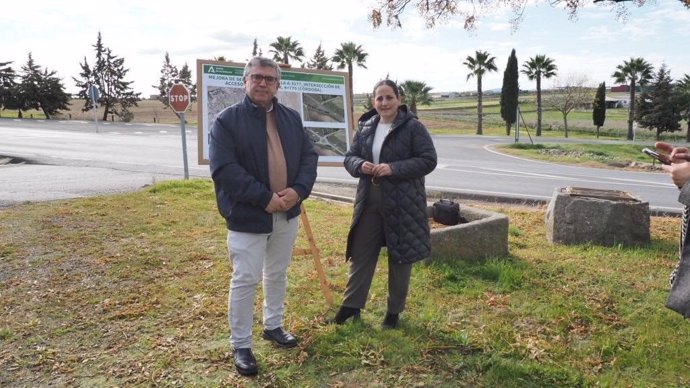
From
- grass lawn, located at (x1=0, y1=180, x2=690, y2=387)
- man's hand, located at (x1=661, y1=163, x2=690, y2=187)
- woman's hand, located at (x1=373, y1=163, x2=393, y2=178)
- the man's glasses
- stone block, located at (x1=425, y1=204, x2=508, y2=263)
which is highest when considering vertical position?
the man's glasses

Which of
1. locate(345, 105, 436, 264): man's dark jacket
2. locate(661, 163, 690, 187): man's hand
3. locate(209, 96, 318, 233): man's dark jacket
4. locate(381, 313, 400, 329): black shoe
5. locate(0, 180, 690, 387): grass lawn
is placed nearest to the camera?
locate(661, 163, 690, 187): man's hand

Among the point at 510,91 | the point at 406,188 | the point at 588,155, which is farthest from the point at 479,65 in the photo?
the point at 406,188

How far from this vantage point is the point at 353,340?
3443 millimetres

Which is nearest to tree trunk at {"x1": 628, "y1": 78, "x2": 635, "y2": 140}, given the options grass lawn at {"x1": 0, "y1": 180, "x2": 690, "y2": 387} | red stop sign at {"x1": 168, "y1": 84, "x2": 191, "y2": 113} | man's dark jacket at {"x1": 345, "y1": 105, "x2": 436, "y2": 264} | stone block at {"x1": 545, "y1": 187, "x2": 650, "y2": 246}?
red stop sign at {"x1": 168, "y1": 84, "x2": 191, "y2": 113}

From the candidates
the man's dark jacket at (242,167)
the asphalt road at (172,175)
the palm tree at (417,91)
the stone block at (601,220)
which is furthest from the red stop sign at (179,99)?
the palm tree at (417,91)

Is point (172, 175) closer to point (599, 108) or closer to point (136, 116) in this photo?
point (136, 116)

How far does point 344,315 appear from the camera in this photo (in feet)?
12.4

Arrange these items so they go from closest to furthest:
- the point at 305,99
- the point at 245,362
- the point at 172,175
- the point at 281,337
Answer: the point at 245,362 < the point at 281,337 < the point at 305,99 < the point at 172,175

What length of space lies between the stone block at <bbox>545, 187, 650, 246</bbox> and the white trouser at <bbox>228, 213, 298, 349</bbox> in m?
3.88

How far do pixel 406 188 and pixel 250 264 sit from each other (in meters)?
1.22

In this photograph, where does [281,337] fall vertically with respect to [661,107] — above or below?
below

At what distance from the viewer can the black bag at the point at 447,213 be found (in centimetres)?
564

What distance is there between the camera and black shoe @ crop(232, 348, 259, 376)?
304 centimetres

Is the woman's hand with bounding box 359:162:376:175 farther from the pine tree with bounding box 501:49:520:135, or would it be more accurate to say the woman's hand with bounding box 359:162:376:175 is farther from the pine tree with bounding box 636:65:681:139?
the pine tree with bounding box 636:65:681:139
